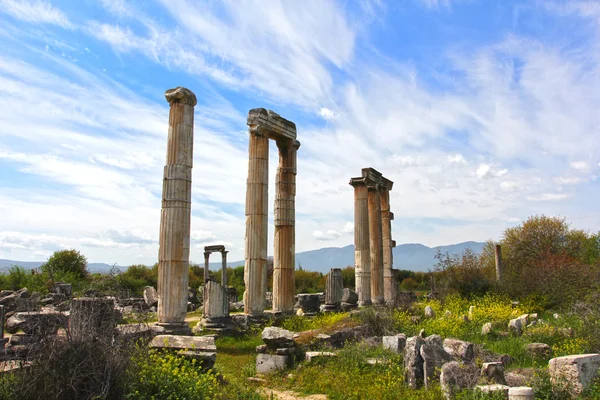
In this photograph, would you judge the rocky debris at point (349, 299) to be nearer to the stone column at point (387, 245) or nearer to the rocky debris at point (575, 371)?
the stone column at point (387, 245)

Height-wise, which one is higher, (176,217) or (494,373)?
(176,217)

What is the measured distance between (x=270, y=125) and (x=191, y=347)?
1084 cm

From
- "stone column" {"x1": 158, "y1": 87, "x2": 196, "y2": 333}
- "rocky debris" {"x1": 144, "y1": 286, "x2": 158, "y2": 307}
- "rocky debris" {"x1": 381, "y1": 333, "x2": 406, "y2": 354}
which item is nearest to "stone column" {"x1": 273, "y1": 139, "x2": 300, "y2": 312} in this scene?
"stone column" {"x1": 158, "y1": 87, "x2": 196, "y2": 333}

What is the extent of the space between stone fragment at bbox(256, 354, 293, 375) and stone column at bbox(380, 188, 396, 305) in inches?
634

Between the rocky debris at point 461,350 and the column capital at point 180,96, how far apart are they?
10501 mm

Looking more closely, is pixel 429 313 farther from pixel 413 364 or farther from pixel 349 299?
pixel 413 364

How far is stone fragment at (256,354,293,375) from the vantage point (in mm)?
11906

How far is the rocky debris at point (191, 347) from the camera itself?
10.1 metres

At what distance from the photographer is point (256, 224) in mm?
18625

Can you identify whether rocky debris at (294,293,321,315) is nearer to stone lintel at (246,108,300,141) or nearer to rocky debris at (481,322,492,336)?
stone lintel at (246,108,300,141)

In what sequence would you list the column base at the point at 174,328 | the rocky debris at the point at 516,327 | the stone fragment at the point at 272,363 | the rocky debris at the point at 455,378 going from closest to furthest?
the rocky debris at the point at 455,378 < the stone fragment at the point at 272,363 < the column base at the point at 174,328 < the rocky debris at the point at 516,327

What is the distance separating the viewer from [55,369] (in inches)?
266

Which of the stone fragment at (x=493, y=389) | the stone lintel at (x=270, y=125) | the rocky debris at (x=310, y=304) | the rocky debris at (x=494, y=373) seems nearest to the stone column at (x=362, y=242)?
the rocky debris at (x=310, y=304)

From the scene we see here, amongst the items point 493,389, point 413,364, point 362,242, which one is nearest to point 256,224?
point 362,242
